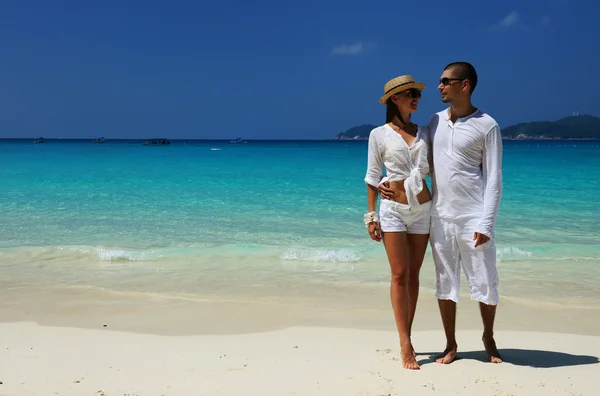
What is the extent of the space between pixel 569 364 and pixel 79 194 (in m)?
17.0

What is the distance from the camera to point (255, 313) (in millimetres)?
A: 5871

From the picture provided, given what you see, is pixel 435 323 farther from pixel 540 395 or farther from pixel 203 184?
pixel 203 184

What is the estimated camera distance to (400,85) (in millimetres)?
3861

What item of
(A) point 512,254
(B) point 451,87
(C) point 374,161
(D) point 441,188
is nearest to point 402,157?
(C) point 374,161

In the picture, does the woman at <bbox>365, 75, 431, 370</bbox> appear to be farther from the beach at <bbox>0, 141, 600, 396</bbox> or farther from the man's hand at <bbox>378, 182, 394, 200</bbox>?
the beach at <bbox>0, 141, 600, 396</bbox>

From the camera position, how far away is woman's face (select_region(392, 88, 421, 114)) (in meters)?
3.91

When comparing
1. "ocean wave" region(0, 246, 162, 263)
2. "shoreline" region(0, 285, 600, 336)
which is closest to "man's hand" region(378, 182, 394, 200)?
"shoreline" region(0, 285, 600, 336)

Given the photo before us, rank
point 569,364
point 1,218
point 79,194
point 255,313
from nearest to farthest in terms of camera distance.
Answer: point 569,364
point 255,313
point 1,218
point 79,194

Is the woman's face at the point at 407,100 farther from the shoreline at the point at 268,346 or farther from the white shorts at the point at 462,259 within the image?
the shoreline at the point at 268,346

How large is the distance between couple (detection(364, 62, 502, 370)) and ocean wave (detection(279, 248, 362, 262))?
15.3 ft

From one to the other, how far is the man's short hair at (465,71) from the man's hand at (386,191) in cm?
87

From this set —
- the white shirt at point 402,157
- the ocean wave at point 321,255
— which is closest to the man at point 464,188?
the white shirt at point 402,157

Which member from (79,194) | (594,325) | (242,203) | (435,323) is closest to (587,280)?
(594,325)

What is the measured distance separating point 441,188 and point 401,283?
700mm
